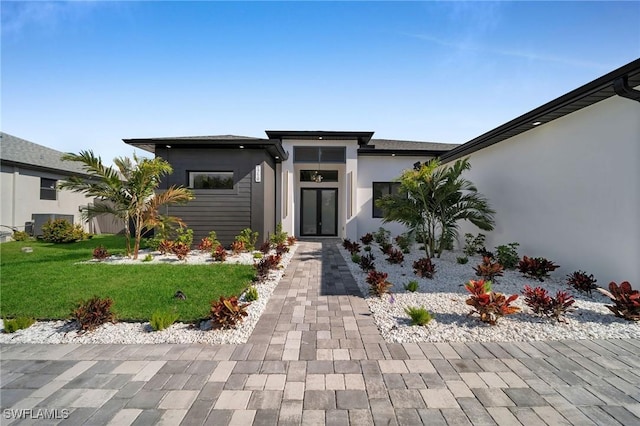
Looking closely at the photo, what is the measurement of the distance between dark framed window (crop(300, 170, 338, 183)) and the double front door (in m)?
0.73

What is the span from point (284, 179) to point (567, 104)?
8.51m

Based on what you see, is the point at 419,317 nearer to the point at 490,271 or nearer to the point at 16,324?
the point at 490,271

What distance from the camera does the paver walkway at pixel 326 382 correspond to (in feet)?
6.59

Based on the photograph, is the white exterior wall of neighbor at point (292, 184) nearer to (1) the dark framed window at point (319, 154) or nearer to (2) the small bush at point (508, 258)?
(1) the dark framed window at point (319, 154)

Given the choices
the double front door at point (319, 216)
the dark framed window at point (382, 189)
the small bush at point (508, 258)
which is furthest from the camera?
the double front door at point (319, 216)

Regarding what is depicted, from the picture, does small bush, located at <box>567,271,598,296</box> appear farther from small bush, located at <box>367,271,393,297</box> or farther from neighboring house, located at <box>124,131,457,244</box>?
neighboring house, located at <box>124,131,457,244</box>

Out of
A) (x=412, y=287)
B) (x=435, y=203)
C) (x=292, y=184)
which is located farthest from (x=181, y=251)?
(x=435, y=203)

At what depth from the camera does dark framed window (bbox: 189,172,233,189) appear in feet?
29.7

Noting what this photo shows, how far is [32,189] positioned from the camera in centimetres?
1285

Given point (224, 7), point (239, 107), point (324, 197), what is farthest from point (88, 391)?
point (324, 197)

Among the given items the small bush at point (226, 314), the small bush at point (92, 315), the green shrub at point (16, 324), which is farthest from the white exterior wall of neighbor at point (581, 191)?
the green shrub at point (16, 324)

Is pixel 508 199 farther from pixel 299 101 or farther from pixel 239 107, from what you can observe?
pixel 239 107

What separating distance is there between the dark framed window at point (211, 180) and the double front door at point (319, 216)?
182 inches

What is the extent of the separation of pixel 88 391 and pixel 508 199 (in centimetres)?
887
